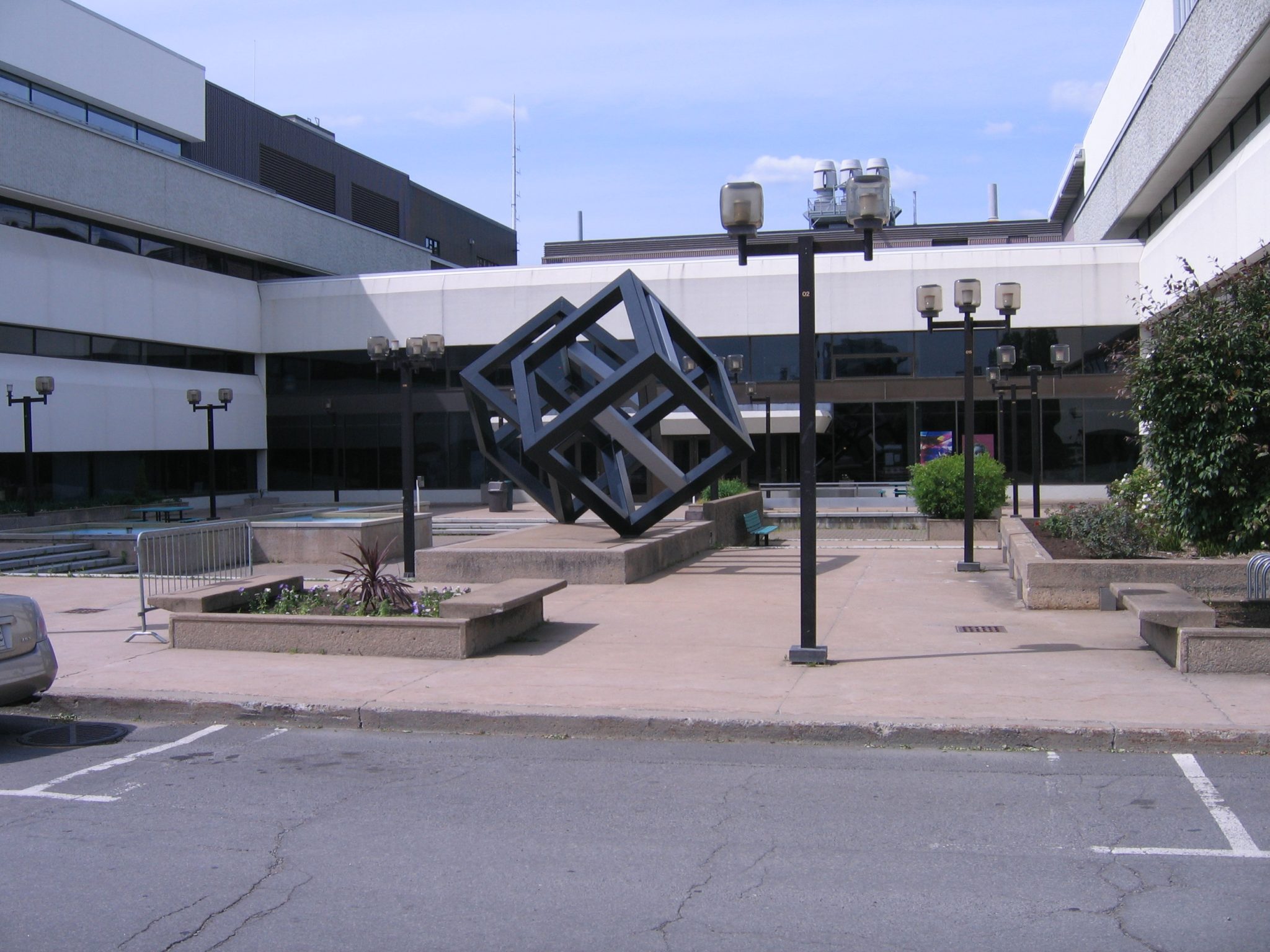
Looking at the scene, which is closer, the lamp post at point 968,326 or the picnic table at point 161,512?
the lamp post at point 968,326

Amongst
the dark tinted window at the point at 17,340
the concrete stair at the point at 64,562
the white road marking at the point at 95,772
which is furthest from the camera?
the dark tinted window at the point at 17,340

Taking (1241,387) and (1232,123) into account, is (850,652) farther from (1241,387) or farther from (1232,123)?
(1232,123)

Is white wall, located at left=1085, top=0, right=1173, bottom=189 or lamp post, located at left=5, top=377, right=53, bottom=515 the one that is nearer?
lamp post, located at left=5, top=377, right=53, bottom=515

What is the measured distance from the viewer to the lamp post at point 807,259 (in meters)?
9.63

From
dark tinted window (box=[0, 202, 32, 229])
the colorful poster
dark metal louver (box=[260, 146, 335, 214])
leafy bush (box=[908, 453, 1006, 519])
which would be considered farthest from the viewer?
dark metal louver (box=[260, 146, 335, 214])

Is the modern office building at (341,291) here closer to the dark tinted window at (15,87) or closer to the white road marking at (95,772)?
the dark tinted window at (15,87)

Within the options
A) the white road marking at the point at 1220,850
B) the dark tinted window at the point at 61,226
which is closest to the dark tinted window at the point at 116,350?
the dark tinted window at the point at 61,226

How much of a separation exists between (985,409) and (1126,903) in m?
35.7

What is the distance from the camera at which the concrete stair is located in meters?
19.5

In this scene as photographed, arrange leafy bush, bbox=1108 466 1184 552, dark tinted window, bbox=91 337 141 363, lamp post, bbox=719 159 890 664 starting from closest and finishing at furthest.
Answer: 1. lamp post, bbox=719 159 890 664
2. leafy bush, bbox=1108 466 1184 552
3. dark tinted window, bbox=91 337 141 363

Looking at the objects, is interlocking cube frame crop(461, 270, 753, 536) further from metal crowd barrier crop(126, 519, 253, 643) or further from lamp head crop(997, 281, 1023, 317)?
lamp head crop(997, 281, 1023, 317)

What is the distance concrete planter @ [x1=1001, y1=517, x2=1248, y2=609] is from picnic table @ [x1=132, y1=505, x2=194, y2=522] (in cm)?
2138

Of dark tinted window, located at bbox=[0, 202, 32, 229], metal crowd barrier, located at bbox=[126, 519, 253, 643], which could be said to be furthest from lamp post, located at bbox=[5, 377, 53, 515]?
metal crowd barrier, located at bbox=[126, 519, 253, 643]

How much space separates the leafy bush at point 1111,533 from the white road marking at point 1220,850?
832 cm
